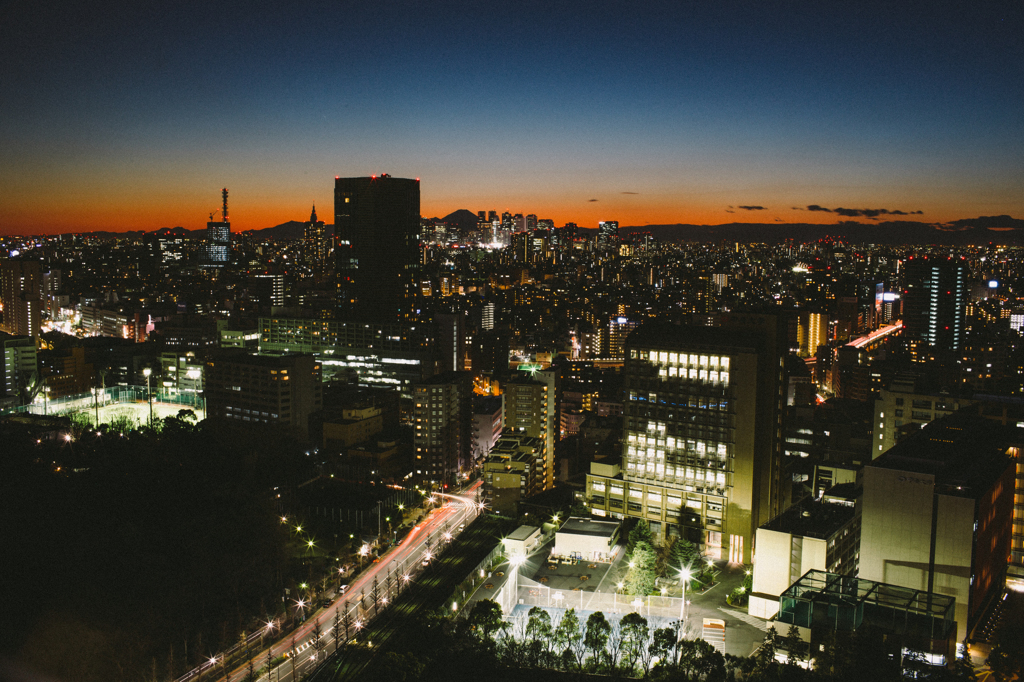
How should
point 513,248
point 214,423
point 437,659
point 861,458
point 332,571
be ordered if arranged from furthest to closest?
point 513,248 → point 214,423 → point 861,458 → point 332,571 → point 437,659

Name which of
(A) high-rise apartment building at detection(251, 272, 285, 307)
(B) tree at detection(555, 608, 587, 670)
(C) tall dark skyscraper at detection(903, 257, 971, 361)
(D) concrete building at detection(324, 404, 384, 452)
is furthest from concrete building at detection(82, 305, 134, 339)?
(C) tall dark skyscraper at detection(903, 257, 971, 361)

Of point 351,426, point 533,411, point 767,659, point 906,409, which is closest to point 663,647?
point 767,659

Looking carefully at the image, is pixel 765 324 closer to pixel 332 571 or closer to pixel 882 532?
pixel 882 532

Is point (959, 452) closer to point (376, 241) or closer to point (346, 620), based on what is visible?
point (346, 620)

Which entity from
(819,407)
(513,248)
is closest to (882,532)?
(819,407)

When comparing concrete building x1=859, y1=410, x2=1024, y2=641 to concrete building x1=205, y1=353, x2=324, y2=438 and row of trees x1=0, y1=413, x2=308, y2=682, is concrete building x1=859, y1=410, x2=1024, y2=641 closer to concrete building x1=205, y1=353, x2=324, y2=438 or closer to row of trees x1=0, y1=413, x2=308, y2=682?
row of trees x1=0, y1=413, x2=308, y2=682
